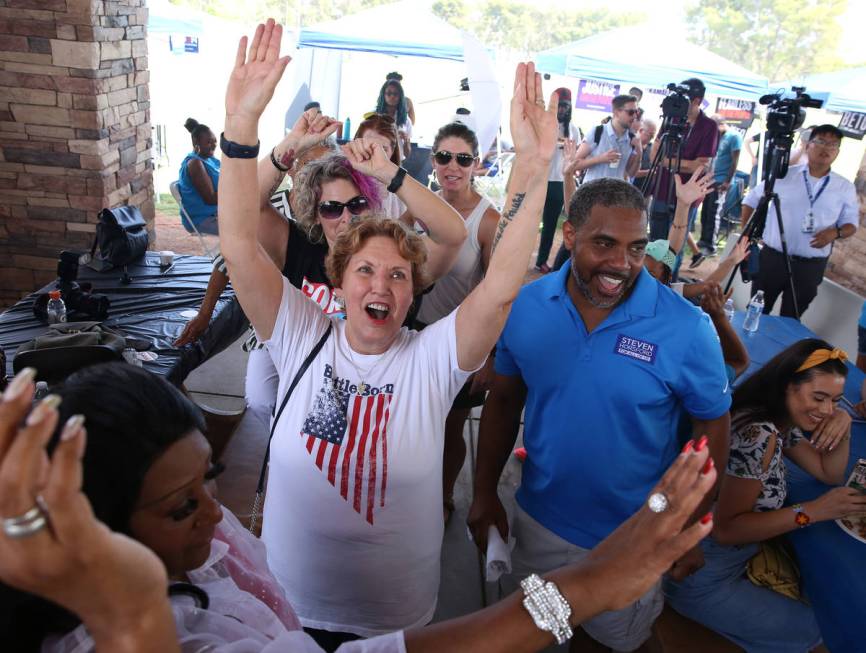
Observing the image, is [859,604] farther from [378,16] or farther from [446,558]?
[378,16]

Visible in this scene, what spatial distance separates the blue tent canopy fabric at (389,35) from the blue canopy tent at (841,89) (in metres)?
4.89

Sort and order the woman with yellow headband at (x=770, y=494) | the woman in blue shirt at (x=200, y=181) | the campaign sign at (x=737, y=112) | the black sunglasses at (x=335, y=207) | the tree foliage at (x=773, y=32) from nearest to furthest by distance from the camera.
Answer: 1. the woman with yellow headband at (x=770, y=494)
2. the black sunglasses at (x=335, y=207)
3. the woman in blue shirt at (x=200, y=181)
4. the campaign sign at (x=737, y=112)
5. the tree foliage at (x=773, y=32)

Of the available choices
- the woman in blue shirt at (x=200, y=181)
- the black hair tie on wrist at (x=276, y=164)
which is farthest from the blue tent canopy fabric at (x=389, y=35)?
the black hair tie on wrist at (x=276, y=164)

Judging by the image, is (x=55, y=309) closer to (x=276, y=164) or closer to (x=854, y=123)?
(x=276, y=164)

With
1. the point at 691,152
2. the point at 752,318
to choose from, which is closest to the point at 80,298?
the point at 752,318

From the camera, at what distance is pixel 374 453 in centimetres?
159

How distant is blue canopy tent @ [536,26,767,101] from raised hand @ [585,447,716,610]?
9562mm

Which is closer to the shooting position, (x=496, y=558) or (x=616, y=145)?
(x=496, y=558)

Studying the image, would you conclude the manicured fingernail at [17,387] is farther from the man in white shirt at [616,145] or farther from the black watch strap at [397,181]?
the man in white shirt at [616,145]

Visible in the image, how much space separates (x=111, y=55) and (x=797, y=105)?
5.21 meters

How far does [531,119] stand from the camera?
1.68 m

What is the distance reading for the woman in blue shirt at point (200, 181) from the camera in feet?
19.4

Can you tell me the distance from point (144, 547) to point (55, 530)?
11 cm

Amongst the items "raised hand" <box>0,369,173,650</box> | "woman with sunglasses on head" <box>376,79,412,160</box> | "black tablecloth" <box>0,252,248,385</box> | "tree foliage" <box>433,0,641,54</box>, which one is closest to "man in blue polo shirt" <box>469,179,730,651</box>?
"raised hand" <box>0,369,173,650</box>
